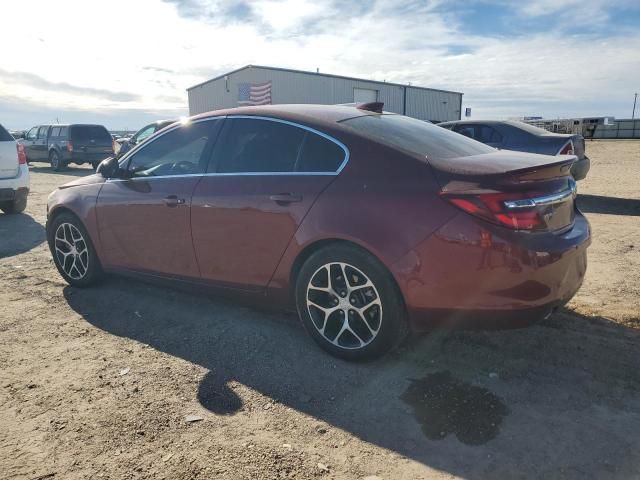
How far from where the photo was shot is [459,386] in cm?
289

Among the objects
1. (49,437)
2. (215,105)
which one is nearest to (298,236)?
(49,437)

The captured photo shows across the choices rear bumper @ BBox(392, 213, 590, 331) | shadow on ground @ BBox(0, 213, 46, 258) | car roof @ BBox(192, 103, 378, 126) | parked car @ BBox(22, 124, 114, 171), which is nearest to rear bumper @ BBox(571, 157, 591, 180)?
Result: car roof @ BBox(192, 103, 378, 126)

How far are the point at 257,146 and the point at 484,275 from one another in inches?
73.1

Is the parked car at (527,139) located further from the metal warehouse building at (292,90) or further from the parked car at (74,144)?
the metal warehouse building at (292,90)

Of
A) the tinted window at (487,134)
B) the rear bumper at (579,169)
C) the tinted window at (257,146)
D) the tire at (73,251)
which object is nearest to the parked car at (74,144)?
the tinted window at (487,134)

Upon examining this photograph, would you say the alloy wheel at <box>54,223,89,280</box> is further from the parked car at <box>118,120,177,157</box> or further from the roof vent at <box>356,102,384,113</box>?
the parked car at <box>118,120,177,157</box>

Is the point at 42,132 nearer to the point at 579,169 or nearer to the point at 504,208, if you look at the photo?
the point at 579,169

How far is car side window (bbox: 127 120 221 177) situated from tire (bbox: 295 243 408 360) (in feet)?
4.40

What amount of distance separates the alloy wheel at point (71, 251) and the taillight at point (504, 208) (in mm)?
3600

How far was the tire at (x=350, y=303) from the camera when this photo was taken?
294 centimetres

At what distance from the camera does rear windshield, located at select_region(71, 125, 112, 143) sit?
737 inches

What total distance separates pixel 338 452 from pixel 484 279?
118 centimetres

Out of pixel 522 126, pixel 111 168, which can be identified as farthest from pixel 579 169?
pixel 111 168

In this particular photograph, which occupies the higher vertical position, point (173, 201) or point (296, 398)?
point (173, 201)
